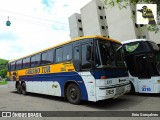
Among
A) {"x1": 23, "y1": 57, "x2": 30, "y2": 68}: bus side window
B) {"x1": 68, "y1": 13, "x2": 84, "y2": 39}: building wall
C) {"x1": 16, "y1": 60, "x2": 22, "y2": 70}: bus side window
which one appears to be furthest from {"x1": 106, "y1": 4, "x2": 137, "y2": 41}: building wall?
{"x1": 23, "y1": 57, "x2": 30, "y2": 68}: bus side window

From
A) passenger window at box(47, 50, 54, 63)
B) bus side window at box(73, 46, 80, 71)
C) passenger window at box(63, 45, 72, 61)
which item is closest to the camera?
bus side window at box(73, 46, 80, 71)

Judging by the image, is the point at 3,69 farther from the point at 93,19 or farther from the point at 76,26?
the point at 93,19

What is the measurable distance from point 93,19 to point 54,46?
35.9 metres

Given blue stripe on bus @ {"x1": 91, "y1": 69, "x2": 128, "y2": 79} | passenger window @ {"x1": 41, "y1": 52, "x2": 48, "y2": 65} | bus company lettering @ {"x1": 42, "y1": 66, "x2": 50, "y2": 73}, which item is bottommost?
blue stripe on bus @ {"x1": 91, "y1": 69, "x2": 128, "y2": 79}

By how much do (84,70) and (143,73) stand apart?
409cm

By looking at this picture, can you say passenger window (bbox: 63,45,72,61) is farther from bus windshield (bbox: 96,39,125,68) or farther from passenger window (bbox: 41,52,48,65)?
passenger window (bbox: 41,52,48,65)

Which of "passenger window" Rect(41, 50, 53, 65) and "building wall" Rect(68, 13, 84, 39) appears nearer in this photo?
"passenger window" Rect(41, 50, 53, 65)

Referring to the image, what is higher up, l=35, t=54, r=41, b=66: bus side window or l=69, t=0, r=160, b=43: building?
l=69, t=0, r=160, b=43: building

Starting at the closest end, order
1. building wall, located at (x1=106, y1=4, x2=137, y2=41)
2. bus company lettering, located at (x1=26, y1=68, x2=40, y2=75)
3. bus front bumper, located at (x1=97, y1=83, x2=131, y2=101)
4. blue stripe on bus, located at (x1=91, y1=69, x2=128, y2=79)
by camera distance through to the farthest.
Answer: bus front bumper, located at (x1=97, y1=83, x2=131, y2=101)
blue stripe on bus, located at (x1=91, y1=69, x2=128, y2=79)
bus company lettering, located at (x1=26, y1=68, x2=40, y2=75)
building wall, located at (x1=106, y1=4, x2=137, y2=41)

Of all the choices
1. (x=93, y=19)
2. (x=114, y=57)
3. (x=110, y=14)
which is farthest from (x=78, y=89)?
(x=93, y=19)

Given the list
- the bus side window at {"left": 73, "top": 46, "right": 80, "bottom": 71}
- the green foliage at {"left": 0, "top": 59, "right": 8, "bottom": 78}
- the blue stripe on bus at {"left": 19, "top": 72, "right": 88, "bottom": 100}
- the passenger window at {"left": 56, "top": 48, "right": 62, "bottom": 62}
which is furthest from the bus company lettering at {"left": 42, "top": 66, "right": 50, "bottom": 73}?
the green foliage at {"left": 0, "top": 59, "right": 8, "bottom": 78}

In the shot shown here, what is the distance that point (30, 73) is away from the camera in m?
12.5

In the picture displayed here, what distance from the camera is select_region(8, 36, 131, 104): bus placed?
7.48m

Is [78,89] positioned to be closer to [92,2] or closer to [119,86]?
[119,86]
